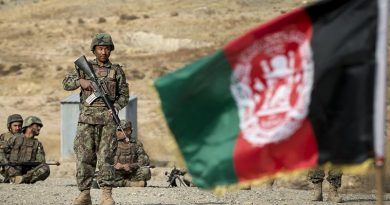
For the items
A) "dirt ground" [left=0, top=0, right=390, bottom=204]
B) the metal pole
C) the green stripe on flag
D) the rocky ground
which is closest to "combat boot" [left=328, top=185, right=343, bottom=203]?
the rocky ground

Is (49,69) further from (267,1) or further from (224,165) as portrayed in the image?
(224,165)

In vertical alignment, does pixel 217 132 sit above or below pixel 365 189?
below

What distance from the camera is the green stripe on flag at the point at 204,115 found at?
735 centimetres

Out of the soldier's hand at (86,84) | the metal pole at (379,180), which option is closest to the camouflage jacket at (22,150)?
the soldier's hand at (86,84)

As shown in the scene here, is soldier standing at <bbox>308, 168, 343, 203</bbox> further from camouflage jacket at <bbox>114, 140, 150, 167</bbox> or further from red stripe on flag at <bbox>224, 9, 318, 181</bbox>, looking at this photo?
red stripe on flag at <bbox>224, 9, 318, 181</bbox>

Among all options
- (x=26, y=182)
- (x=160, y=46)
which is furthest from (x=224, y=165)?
(x=160, y=46)

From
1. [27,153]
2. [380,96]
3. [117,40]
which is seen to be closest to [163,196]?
[27,153]

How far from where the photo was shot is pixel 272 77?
726 centimetres

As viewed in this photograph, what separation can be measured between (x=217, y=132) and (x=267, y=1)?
50.5 m

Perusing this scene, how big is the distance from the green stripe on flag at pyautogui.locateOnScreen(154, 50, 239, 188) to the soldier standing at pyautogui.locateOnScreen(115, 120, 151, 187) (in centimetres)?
1000

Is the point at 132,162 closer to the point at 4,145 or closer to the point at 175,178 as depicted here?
the point at 175,178

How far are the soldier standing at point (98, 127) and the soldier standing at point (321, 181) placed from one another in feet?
12.4

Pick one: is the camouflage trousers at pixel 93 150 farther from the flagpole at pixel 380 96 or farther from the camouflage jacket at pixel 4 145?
the camouflage jacket at pixel 4 145

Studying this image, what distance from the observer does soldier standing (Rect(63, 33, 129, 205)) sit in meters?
12.5
